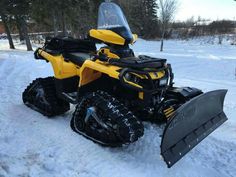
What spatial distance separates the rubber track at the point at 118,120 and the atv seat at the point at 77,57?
2.87ft

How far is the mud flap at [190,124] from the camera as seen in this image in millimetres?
3158

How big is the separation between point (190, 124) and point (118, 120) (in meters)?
0.92

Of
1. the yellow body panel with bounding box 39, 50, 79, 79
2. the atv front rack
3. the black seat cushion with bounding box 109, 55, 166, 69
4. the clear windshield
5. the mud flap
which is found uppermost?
the clear windshield

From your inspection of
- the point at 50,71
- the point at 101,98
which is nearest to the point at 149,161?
the point at 101,98

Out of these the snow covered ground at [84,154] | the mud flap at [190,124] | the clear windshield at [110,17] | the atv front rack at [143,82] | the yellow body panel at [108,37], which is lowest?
the snow covered ground at [84,154]

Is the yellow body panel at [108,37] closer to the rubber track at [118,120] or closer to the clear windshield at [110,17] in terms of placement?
the clear windshield at [110,17]

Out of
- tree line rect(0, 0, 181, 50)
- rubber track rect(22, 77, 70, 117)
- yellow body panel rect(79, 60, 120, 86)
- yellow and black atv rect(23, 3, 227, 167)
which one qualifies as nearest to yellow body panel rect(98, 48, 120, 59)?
yellow and black atv rect(23, 3, 227, 167)

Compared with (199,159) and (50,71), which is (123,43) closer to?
(199,159)

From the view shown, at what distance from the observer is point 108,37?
4.15 metres

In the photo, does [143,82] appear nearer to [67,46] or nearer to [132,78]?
[132,78]

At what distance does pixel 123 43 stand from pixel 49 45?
178 centimetres

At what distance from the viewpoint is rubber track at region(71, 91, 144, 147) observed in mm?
3414

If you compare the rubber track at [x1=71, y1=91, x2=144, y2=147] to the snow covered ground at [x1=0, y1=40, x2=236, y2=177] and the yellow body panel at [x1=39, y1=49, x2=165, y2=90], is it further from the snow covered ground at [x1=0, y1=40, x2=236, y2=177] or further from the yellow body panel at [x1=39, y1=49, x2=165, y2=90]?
the yellow body panel at [x1=39, y1=49, x2=165, y2=90]

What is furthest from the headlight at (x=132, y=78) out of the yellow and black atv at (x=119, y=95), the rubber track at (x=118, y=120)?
the rubber track at (x=118, y=120)
